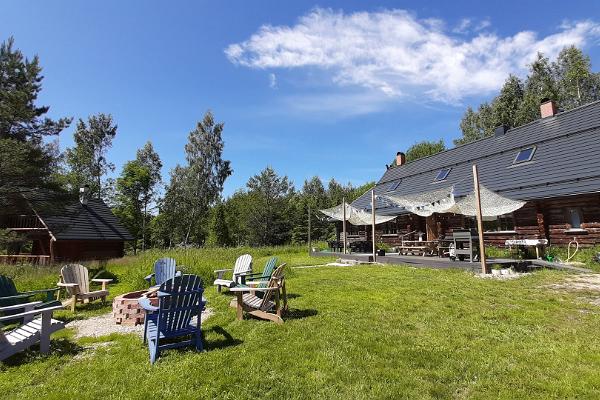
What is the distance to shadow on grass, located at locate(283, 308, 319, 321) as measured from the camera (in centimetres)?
525

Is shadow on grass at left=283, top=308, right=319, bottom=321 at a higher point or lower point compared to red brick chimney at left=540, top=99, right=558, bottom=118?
lower

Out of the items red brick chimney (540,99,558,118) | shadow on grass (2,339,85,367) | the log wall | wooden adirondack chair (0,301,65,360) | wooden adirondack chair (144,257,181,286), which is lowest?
shadow on grass (2,339,85,367)

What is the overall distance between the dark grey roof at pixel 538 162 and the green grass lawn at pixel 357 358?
789cm

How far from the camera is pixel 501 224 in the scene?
553 inches

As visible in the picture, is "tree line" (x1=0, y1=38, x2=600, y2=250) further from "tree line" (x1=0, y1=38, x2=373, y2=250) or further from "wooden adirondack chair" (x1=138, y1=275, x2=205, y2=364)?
"wooden adirondack chair" (x1=138, y1=275, x2=205, y2=364)

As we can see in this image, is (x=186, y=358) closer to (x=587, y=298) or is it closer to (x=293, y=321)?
(x=293, y=321)

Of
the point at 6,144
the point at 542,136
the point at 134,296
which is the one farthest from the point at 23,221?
the point at 542,136

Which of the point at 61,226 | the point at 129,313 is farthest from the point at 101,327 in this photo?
the point at 61,226

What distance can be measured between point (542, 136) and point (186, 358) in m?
16.7

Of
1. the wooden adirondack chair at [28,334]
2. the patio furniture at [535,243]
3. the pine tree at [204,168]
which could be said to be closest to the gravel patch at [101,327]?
the wooden adirondack chair at [28,334]

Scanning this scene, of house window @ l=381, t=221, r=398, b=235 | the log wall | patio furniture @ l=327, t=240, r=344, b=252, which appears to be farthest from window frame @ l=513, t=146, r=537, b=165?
patio furniture @ l=327, t=240, r=344, b=252

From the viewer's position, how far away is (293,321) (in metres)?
4.99

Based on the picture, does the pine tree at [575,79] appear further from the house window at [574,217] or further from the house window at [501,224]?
the house window at [574,217]

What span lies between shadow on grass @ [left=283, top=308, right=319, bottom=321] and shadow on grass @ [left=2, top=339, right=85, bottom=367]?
2689 millimetres
